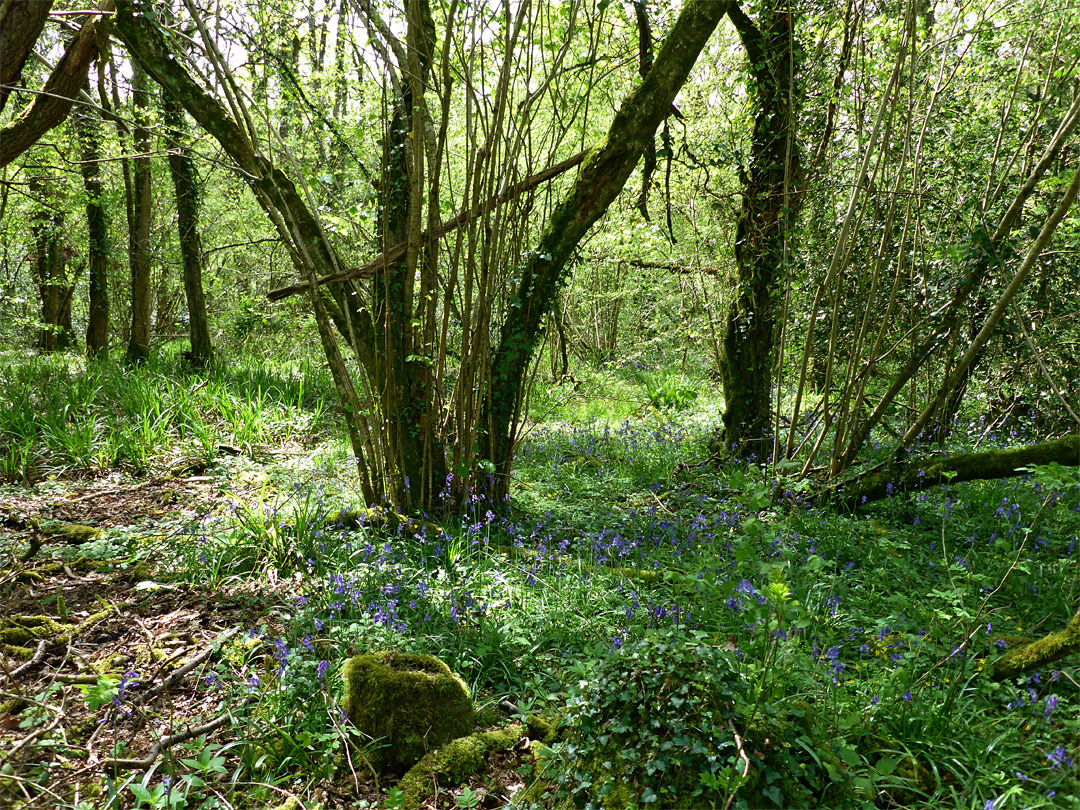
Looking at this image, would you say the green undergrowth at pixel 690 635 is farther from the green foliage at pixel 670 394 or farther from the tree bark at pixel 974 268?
A: the green foliage at pixel 670 394

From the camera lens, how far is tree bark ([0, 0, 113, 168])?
15.2 ft

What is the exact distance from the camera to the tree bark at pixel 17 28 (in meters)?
3.38

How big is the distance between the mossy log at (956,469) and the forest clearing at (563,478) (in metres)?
0.02

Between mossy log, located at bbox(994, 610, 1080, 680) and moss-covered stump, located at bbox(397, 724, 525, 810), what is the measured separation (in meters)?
1.84

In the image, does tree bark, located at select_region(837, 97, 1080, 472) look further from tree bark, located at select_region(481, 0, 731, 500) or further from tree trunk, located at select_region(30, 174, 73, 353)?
tree trunk, located at select_region(30, 174, 73, 353)

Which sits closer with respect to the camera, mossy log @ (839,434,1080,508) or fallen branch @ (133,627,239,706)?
fallen branch @ (133,627,239,706)

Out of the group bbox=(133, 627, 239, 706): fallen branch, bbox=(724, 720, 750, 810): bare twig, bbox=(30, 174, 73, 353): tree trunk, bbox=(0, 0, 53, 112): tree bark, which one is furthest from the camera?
bbox=(30, 174, 73, 353): tree trunk

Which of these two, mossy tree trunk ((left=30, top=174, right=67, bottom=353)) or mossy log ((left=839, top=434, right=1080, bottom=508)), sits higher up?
mossy tree trunk ((left=30, top=174, right=67, bottom=353))

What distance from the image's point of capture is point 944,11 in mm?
4691

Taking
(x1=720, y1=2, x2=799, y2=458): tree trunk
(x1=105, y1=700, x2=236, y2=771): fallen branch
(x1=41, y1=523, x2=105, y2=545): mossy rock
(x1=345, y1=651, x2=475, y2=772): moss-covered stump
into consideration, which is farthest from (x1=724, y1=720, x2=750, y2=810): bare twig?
(x1=41, y1=523, x2=105, y2=545): mossy rock

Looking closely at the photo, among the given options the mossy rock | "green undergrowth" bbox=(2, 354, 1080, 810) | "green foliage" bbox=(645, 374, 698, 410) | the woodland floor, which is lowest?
the woodland floor

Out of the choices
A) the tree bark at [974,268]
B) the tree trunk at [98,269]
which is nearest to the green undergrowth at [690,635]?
the tree bark at [974,268]

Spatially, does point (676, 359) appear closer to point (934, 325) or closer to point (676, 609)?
point (934, 325)

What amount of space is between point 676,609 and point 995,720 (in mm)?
1160
